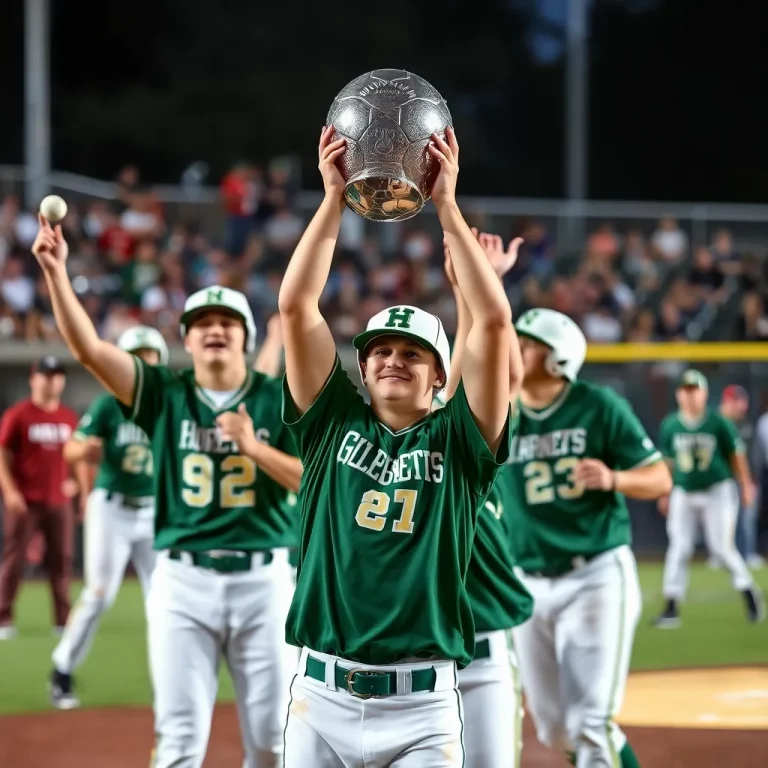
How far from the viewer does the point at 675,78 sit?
101 feet

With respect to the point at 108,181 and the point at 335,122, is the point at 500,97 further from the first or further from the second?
the point at 335,122

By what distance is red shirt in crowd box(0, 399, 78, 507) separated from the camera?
36.2ft

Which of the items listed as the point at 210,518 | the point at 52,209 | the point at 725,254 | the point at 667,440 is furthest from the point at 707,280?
the point at 52,209

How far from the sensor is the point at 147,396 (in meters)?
5.55

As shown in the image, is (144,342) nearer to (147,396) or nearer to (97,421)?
(97,421)

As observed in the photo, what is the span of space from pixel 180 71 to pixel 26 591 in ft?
60.0

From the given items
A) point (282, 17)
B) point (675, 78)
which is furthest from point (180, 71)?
point (675, 78)

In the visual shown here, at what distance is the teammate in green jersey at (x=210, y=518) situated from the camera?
201 inches

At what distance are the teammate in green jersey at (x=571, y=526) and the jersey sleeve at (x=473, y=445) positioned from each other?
185 cm

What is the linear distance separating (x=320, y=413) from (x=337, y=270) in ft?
43.7

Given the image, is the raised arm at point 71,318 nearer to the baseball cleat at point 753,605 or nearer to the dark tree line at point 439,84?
the baseball cleat at point 753,605

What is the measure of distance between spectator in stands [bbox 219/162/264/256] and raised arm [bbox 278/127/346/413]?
45.3 feet

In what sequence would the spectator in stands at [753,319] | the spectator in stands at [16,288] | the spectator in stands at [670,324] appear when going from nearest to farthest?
the spectator in stands at [16,288] < the spectator in stands at [753,319] < the spectator in stands at [670,324]

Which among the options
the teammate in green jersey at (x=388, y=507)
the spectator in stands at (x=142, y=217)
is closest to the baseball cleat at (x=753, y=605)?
the teammate in green jersey at (x=388, y=507)
